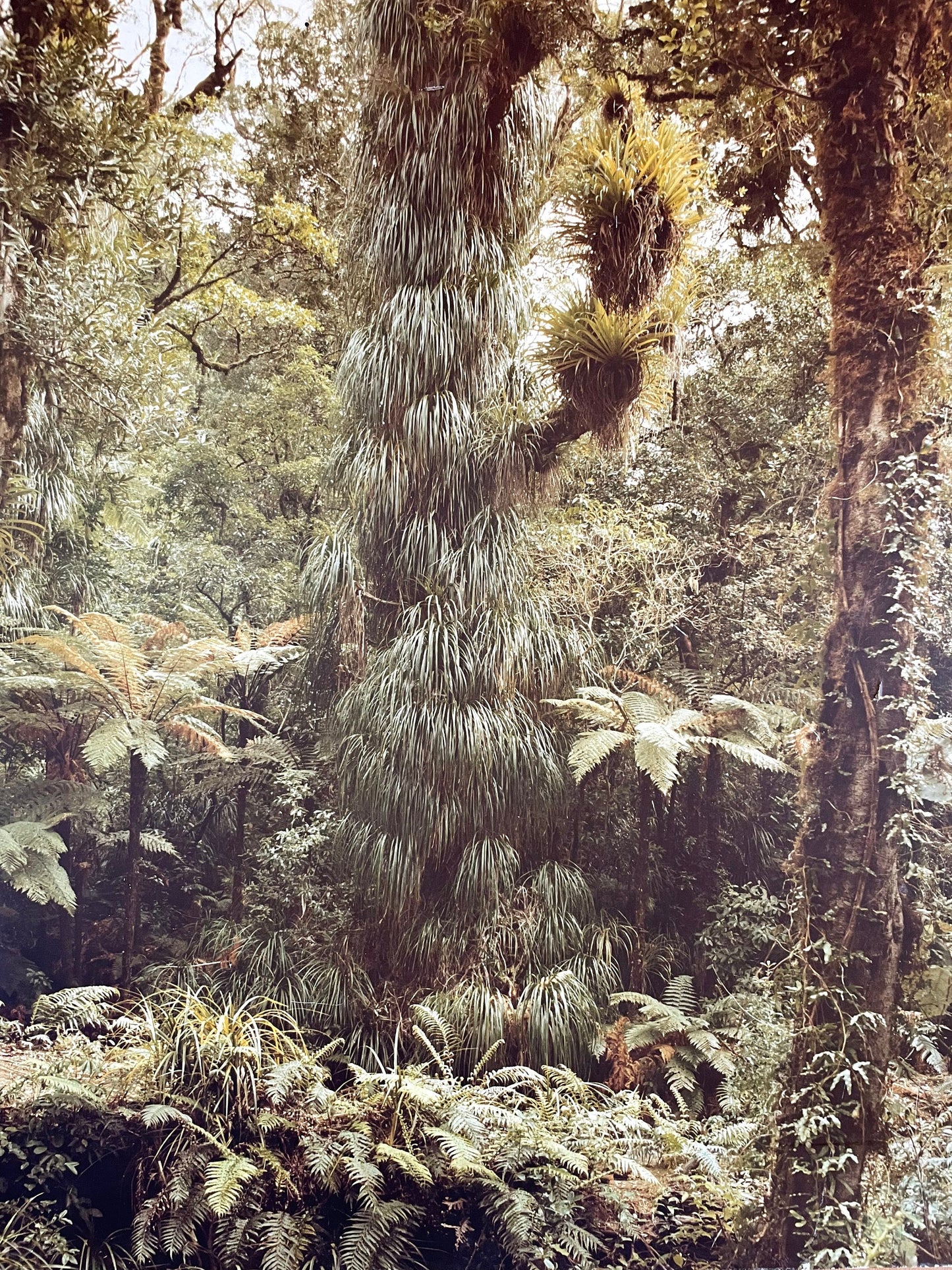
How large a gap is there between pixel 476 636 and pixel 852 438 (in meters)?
1.22

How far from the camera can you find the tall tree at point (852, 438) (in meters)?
2.02

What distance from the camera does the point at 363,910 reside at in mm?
2361

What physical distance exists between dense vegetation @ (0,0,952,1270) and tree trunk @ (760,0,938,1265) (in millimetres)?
12

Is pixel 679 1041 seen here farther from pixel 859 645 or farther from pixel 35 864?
pixel 35 864

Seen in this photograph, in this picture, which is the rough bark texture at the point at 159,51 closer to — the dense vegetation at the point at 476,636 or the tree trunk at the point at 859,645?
the dense vegetation at the point at 476,636

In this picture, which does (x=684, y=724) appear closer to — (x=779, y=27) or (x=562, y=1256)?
(x=562, y=1256)

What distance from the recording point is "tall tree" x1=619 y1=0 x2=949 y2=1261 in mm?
2016

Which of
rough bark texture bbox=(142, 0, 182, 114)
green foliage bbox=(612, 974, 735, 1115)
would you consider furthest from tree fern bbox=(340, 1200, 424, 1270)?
rough bark texture bbox=(142, 0, 182, 114)

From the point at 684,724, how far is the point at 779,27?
6.56 feet

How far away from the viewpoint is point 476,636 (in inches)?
98.8

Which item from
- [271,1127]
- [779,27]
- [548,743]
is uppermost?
[779,27]

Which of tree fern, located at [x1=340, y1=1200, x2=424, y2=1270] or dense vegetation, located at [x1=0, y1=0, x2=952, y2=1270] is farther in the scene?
dense vegetation, located at [x1=0, y1=0, x2=952, y2=1270]

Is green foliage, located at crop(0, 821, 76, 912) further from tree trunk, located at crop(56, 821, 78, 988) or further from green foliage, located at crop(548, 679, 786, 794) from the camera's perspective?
green foliage, located at crop(548, 679, 786, 794)

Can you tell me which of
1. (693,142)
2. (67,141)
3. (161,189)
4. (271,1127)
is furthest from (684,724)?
(67,141)
